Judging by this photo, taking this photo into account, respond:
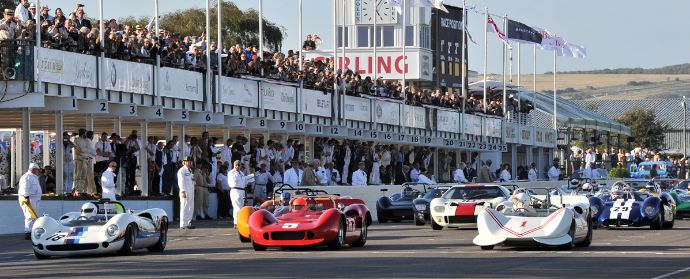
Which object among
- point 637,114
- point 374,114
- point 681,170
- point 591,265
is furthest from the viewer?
point 637,114

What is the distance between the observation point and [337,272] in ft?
66.2

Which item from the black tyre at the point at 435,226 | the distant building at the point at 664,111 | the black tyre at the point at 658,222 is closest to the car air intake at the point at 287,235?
the black tyre at the point at 435,226

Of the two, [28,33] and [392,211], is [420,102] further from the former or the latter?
[28,33]

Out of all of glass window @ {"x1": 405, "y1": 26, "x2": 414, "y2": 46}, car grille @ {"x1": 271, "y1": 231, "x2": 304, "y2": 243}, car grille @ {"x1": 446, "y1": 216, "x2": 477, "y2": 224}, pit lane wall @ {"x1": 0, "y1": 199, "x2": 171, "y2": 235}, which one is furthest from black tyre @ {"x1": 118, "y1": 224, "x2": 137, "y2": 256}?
glass window @ {"x1": 405, "y1": 26, "x2": 414, "y2": 46}

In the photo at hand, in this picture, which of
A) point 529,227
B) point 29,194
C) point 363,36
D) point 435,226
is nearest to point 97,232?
point 29,194

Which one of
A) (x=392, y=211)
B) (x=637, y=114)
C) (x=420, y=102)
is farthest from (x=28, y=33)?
(x=637, y=114)

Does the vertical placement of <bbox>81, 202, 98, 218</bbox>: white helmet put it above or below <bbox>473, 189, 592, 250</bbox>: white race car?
above

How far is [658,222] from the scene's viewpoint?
36125 millimetres

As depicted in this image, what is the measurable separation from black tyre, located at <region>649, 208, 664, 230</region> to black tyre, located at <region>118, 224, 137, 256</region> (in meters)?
15.5

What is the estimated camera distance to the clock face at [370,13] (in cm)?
8575

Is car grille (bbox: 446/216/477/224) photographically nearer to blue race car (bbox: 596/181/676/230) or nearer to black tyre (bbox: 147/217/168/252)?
blue race car (bbox: 596/181/676/230)

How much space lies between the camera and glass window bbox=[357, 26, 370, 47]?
87.6 metres

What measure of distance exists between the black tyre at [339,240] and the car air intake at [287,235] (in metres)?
0.61

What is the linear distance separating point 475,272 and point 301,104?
30320 millimetres
